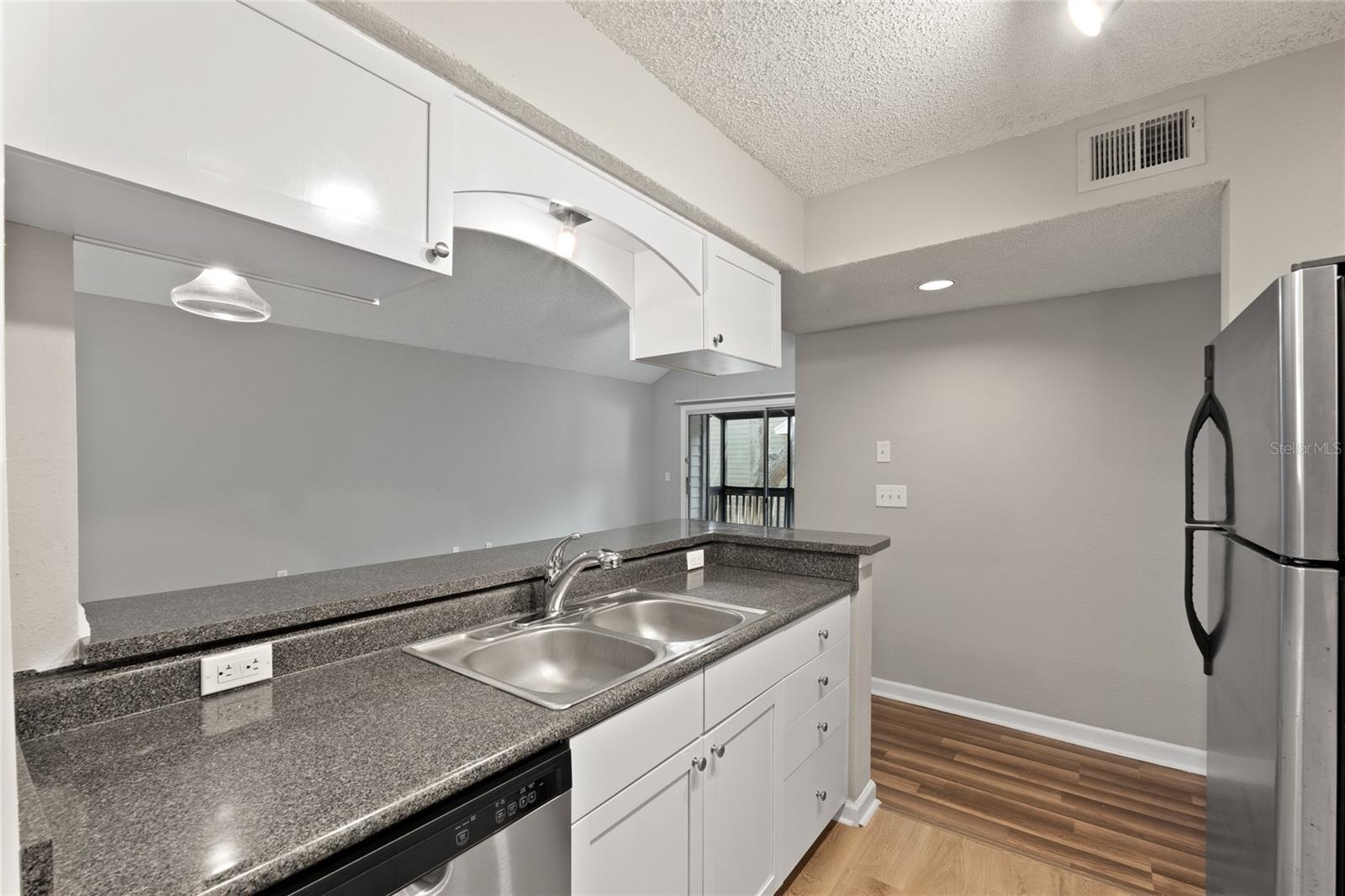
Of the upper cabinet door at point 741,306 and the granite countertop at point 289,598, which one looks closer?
the granite countertop at point 289,598

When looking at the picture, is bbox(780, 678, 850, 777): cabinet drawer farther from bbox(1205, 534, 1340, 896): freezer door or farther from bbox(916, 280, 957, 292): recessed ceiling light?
bbox(916, 280, 957, 292): recessed ceiling light

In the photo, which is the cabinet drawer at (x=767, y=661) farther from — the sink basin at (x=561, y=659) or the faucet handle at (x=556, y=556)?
the faucet handle at (x=556, y=556)

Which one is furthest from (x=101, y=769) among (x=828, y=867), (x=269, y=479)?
(x=269, y=479)

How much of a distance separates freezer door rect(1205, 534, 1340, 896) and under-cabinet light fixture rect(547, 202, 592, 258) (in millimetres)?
1694

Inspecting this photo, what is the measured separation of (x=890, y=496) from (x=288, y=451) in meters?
4.22

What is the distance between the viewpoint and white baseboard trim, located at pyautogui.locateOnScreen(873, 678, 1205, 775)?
256cm

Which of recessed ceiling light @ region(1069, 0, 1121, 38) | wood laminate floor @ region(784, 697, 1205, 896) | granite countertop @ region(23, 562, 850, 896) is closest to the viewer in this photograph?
granite countertop @ region(23, 562, 850, 896)

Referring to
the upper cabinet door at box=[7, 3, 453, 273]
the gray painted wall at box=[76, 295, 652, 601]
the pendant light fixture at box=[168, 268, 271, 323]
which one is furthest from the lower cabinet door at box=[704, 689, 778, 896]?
the gray painted wall at box=[76, 295, 652, 601]

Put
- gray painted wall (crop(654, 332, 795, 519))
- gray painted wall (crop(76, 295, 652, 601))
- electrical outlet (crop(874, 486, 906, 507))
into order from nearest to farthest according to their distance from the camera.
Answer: electrical outlet (crop(874, 486, 906, 507)), gray painted wall (crop(76, 295, 652, 601)), gray painted wall (crop(654, 332, 795, 519))

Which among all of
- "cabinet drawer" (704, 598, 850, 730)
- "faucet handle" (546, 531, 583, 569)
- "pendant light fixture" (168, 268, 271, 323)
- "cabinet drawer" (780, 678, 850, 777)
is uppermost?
"pendant light fixture" (168, 268, 271, 323)

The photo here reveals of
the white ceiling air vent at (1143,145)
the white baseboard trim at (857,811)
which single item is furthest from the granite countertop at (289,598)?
the white ceiling air vent at (1143,145)

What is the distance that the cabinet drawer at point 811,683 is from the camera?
1757 millimetres

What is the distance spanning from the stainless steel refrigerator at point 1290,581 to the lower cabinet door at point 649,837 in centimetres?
104

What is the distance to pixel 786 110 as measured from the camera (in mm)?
1902
